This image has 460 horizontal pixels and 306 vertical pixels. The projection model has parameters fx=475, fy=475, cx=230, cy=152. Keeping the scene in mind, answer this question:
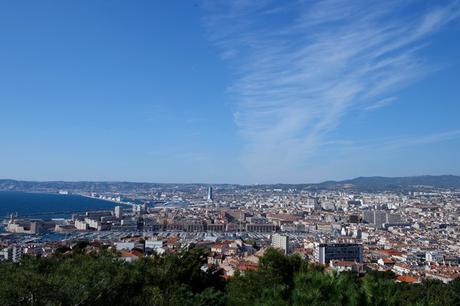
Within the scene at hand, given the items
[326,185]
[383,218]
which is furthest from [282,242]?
[326,185]

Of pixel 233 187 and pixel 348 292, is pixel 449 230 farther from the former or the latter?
pixel 233 187

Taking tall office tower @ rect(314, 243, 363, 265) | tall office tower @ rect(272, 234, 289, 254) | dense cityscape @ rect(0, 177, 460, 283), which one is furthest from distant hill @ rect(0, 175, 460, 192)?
tall office tower @ rect(314, 243, 363, 265)

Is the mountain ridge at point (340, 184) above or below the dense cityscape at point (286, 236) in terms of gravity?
above

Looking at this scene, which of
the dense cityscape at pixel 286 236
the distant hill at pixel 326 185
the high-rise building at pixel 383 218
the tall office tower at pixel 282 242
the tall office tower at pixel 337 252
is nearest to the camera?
the dense cityscape at pixel 286 236

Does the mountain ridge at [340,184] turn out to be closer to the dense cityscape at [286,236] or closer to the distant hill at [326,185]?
the distant hill at [326,185]

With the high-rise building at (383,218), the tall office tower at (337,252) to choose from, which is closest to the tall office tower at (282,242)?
the tall office tower at (337,252)

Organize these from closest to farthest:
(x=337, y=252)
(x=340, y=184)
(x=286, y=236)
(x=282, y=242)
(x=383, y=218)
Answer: (x=337, y=252) < (x=282, y=242) < (x=286, y=236) < (x=383, y=218) < (x=340, y=184)

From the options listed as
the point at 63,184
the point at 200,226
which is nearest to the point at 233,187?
the point at 63,184

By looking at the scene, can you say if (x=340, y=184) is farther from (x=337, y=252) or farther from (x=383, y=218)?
(x=337, y=252)

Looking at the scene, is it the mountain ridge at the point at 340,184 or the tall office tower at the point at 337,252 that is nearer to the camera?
the tall office tower at the point at 337,252
